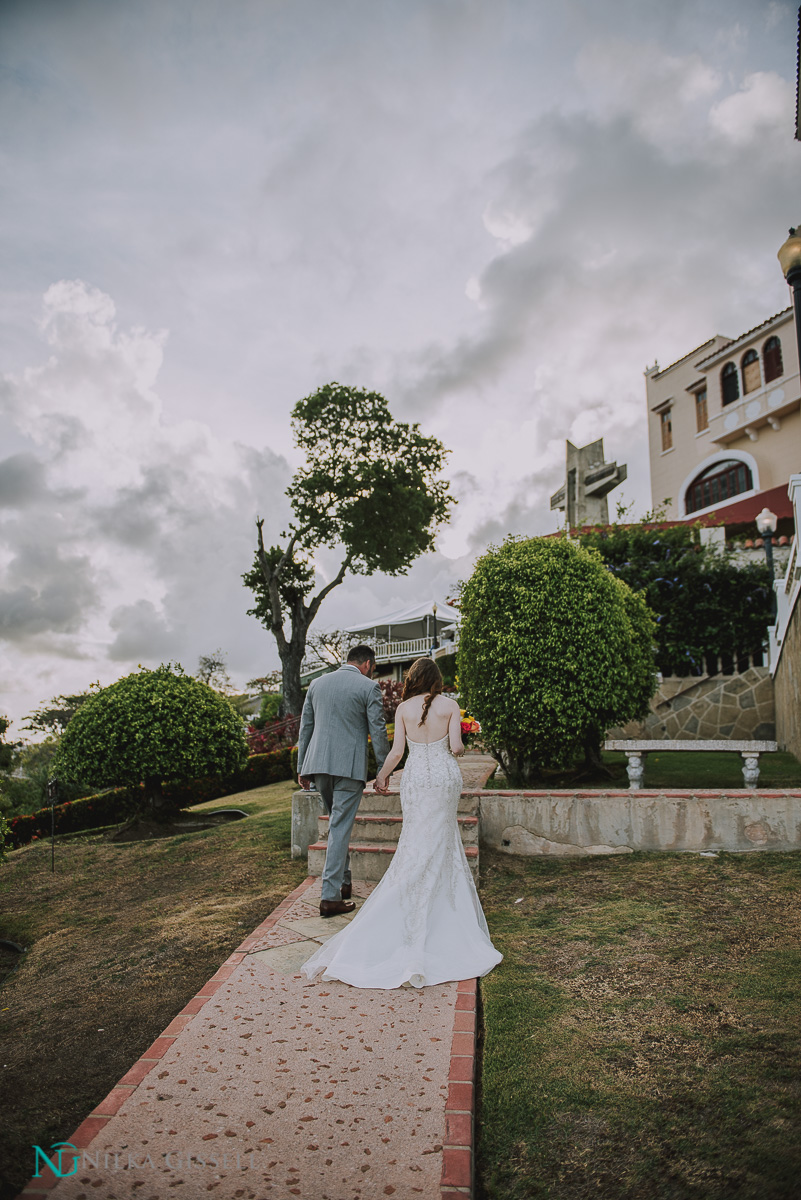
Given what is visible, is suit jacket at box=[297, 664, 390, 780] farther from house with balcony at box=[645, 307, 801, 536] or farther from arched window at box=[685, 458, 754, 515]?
arched window at box=[685, 458, 754, 515]

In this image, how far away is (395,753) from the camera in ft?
15.5

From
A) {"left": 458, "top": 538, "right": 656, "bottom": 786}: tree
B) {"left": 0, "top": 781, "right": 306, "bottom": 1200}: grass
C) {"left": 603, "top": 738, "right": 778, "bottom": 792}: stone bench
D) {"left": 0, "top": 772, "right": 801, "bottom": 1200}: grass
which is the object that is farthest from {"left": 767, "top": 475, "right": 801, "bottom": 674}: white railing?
{"left": 0, "top": 781, "right": 306, "bottom": 1200}: grass

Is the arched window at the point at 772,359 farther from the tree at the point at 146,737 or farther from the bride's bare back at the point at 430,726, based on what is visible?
the bride's bare back at the point at 430,726

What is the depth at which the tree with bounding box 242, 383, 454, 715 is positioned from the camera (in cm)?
2398

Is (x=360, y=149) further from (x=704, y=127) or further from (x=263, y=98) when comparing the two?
(x=704, y=127)

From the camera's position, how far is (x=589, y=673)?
23.2 feet

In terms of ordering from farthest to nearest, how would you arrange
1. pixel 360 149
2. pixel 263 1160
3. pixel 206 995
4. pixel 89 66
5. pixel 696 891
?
1. pixel 360 149
2. pixel 89 66
3. pixel 696 891
4. pixel 206 995
5. pixel 263 1160

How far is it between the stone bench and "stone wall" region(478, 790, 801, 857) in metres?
0.52

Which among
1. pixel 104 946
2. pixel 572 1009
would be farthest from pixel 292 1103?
pixel 104 946

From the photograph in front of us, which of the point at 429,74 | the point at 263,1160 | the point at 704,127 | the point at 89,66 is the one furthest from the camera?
the point at 704,127

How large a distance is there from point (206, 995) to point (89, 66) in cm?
776

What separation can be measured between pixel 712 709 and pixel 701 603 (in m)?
2.25

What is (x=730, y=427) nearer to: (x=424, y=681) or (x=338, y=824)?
(x=424, y=681)

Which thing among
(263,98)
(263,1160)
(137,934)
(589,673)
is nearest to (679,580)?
(589,673)
